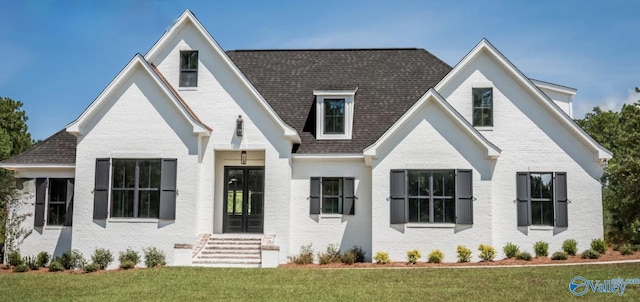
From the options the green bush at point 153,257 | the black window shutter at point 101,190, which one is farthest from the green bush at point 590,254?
the black window shutter at point 101,190

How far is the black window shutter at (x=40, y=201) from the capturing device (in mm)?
22188

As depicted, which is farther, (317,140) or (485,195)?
(317,140)

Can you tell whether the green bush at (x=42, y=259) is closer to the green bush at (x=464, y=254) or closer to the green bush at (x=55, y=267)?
the green bush at (x=55, y=267)

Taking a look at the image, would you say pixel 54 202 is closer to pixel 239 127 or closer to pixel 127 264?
pixel 127 264

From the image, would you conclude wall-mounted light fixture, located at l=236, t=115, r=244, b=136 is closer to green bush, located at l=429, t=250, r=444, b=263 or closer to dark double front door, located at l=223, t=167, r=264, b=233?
dark double front door, located at l=223, t=167, r=264, b=233

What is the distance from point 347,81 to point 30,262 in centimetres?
1343

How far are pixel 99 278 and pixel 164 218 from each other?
12.4 feet

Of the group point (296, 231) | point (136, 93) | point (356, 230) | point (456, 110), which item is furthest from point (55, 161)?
point (456, 110)

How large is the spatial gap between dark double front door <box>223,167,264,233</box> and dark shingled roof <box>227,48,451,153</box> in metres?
2.10

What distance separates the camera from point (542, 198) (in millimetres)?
21688

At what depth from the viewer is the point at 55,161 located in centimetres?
2238

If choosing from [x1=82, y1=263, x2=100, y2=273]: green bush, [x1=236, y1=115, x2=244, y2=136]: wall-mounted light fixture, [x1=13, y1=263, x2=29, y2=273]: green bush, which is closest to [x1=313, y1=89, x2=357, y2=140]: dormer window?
[x1=236, y1=115, x2=244, y2=136]: wall-mounted light fixture

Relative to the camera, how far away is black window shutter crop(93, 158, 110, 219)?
20.9m

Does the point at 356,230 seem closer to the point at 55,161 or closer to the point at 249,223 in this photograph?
the point at 249,223
